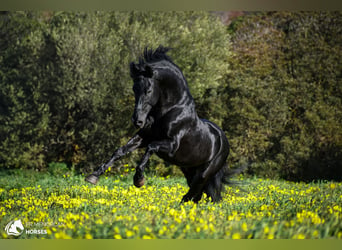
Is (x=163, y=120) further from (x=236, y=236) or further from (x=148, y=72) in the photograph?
(x=236, y=236)

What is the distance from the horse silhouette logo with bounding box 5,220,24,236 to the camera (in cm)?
427

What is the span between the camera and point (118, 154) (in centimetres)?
521

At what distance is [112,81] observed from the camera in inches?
522

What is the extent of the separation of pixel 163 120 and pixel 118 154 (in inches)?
30.2

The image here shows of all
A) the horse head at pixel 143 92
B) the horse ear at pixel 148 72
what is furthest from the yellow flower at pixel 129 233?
the horse ear at pixel 148 72

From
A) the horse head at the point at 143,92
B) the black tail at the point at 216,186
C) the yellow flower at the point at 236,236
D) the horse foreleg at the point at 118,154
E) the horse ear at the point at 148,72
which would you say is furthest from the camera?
the black tail at the point at 216,186

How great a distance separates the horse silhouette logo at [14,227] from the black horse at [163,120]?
0.91 metres

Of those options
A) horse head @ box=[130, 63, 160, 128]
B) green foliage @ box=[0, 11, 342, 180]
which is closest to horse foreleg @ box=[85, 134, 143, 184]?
horse head @ box=[130, 63, 160, 128]

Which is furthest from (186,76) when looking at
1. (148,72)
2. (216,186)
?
(148,72)

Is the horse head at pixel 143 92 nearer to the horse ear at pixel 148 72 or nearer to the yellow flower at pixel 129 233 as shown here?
the horse ear at pixel 148 72

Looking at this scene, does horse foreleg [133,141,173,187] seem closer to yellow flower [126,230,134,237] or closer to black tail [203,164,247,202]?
yellow flower [126,230,134,237]

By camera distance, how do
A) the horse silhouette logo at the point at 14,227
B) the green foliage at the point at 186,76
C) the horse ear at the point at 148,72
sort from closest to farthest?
the horse silhouette logo at the point at 14,227 < the horse ear at the point at 148,72 < the green foliage at the point at 186,76

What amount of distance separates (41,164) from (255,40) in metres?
9.33

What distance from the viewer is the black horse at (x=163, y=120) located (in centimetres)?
514
